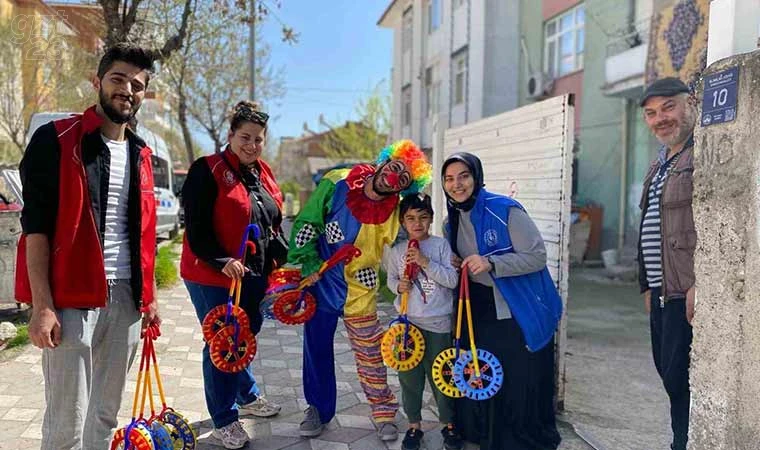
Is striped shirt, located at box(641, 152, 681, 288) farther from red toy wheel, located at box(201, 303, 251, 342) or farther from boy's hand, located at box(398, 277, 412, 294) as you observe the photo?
red toy wheel, located at box(201, 303, 251, 342)

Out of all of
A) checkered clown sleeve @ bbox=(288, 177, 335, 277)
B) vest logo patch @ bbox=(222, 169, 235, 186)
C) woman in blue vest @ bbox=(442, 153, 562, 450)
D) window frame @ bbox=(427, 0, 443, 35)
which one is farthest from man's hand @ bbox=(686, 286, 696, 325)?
window frame @ bbox=(427, 0, 443, 35)

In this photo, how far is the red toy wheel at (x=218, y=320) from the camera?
9.78ft

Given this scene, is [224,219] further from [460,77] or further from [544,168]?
[460,77]

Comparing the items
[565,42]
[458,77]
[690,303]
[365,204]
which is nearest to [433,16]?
[458,77]

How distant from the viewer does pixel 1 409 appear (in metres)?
3.70

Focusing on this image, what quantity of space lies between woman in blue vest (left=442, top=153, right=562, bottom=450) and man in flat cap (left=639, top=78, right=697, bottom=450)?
526 millimetres

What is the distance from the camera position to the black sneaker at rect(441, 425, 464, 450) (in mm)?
3197

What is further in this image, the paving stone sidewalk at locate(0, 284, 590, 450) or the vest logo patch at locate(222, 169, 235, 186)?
the paving stone sidewalk at locate(0, 284, 590, 450)

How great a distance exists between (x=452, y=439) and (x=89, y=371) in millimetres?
1950

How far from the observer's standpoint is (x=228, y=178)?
9.95ft

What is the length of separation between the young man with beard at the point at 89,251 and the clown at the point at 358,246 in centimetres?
97

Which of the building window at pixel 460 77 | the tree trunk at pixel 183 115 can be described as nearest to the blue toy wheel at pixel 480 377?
the tree trunk at pixel 183 115

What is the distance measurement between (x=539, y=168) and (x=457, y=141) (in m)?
1.56

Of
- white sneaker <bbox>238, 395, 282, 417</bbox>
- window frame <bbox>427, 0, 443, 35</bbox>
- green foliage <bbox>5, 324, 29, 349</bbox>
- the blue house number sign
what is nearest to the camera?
the blue house number sign
